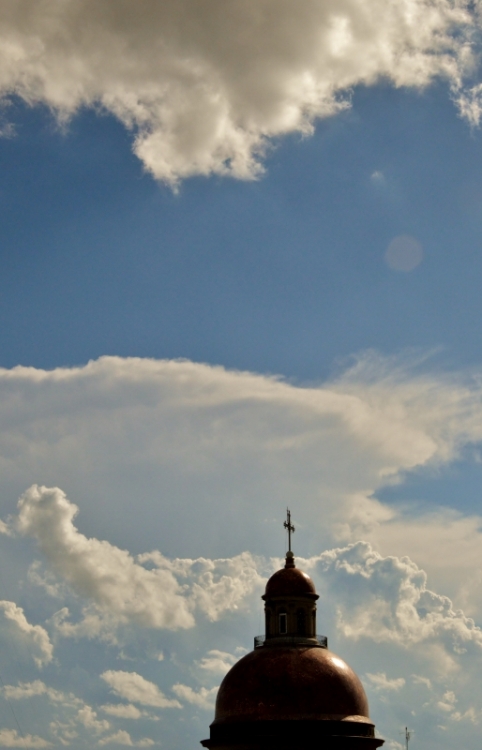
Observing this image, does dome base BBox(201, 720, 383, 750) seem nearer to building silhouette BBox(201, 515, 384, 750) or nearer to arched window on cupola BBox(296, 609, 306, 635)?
building silhouette BBox(201, 515, 384, 750)

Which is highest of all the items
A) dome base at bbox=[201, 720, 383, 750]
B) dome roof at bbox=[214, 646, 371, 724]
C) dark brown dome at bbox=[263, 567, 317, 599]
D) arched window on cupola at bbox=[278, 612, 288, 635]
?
dark brown dome at bbox=[263, 567, 317, 599]

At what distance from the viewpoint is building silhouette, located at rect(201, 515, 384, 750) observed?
4341 cm

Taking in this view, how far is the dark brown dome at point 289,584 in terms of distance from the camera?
50.4 m

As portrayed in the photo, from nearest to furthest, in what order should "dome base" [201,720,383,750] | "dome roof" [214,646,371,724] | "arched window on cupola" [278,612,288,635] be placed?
"dome base" [201,720,383,750] → "dome roof" [214,646,371,724] → "arched window on cupola" [278,612,288,635]

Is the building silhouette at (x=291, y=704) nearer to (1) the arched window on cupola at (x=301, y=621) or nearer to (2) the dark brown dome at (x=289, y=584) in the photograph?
(1) the arched window on cupola at (x=301, y=621)

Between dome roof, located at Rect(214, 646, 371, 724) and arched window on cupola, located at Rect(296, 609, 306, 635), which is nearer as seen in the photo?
dome roof, located at Rect(214, 646, 371, 724)

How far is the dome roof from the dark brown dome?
404cm

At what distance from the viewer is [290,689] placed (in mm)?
44188

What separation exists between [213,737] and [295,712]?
4492 mm

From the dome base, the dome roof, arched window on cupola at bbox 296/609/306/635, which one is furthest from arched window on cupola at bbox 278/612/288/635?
the dome base

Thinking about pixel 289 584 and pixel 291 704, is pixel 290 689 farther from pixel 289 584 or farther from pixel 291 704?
pixel 289 584

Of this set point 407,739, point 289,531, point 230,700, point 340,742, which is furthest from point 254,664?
point 407,739

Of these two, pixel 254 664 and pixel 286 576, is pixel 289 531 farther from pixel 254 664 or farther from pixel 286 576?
pixel 254 664

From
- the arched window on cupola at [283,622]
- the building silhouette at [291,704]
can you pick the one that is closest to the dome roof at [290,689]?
the building silhouette at [291,704]
